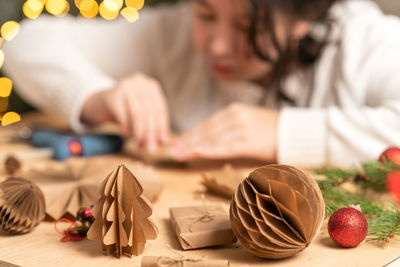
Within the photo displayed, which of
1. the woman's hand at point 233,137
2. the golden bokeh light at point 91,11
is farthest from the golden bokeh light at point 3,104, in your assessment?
the woman's hand at point 233,137

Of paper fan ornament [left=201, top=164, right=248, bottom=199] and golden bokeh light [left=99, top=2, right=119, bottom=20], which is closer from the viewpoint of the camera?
paper fan ornament [left=201, top=164, right=248, bottom=199]

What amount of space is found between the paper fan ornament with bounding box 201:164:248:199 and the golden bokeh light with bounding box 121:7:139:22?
3.86 ft

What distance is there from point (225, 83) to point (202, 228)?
1.05m

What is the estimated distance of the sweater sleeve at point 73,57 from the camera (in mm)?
1270

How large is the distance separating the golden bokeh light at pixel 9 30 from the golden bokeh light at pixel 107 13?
1.18 ft

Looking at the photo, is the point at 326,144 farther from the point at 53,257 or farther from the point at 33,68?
the point at 33,68

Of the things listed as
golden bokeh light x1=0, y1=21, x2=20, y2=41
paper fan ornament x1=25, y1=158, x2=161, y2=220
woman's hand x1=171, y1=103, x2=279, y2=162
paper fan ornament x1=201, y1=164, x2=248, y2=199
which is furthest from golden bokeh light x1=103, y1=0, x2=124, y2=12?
paper fan ornament x1=201, y1=164, x2=248, y2=199

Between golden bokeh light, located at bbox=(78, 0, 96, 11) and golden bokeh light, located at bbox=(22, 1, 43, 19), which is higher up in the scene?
golden bokeh light, located at bbox=(78, 0, 96, 11)

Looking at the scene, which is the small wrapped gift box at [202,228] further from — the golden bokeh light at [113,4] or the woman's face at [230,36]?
the golden bokeh light at [113,4]

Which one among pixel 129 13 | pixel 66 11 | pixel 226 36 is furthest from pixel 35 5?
pixel 226 36

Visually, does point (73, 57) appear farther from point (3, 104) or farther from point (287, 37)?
point (287, 37)

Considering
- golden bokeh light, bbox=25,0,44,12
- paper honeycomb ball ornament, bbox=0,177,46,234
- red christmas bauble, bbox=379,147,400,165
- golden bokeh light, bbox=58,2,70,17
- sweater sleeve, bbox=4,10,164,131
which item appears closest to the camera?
paper honeycomb ball ornament, bbox=0,177,46,234

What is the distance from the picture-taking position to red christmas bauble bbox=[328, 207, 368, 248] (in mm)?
447

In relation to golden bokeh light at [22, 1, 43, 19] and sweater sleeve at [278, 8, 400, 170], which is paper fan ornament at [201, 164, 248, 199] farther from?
golden bokeh light at [22, 1, 43, 19]
